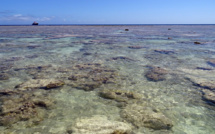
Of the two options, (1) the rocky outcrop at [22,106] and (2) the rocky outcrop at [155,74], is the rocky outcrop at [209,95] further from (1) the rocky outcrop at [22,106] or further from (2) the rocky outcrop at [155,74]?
(1) the rocky outcrop at [22,106]

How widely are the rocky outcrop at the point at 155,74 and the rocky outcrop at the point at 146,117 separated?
2273 millimetres

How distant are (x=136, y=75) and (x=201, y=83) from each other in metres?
2.19

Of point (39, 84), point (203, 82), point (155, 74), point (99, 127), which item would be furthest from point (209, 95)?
point (39, 84)

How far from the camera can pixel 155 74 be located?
631cm

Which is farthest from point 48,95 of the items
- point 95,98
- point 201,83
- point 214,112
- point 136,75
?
point 201,83

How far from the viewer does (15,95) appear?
4.46 meters

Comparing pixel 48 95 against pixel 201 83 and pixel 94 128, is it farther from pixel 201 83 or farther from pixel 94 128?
pixel 201 83

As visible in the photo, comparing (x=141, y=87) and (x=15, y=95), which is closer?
(x=15, y=95)

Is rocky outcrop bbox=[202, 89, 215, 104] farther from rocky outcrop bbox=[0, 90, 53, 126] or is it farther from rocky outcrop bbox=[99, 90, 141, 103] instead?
rocky outcrop bbox=[0, 90, 53, 126]

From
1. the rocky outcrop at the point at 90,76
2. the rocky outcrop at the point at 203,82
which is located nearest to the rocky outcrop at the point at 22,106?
the rocky outcrop at the point at 90,76

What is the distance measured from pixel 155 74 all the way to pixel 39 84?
13.7 feet

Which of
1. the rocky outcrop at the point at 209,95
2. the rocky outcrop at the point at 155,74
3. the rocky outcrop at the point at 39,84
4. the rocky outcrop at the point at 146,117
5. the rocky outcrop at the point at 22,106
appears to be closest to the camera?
the rocky outcrop at the point at 146,117

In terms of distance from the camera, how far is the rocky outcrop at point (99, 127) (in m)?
2.92

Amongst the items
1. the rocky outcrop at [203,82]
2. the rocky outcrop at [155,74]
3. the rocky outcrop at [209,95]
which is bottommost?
the rocky outcrop at [209,95]
